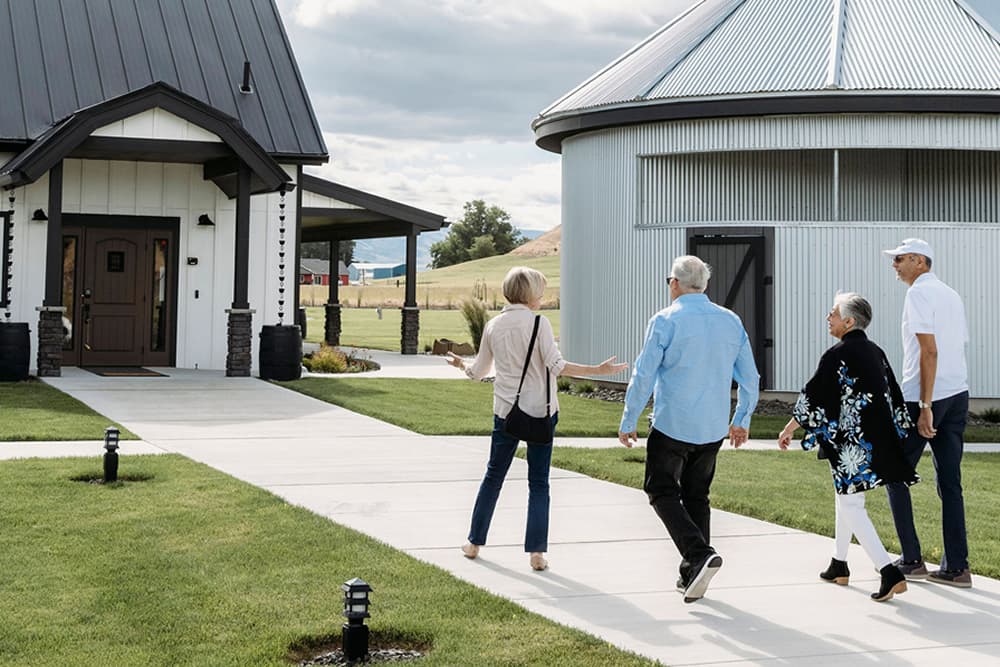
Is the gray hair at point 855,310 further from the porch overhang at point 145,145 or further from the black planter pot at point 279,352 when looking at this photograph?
the black planter pot at point 279,352

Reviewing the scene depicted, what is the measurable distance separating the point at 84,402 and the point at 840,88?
35.3 ft

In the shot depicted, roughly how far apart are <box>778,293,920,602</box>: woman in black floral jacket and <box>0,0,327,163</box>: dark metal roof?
15910 millimetres

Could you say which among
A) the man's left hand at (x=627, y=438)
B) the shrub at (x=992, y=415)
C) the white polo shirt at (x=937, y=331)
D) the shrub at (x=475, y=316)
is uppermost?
Result: the shrub at (x=475, y=316)

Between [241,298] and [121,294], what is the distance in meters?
2.66

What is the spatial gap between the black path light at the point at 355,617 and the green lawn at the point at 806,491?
321 centimetres

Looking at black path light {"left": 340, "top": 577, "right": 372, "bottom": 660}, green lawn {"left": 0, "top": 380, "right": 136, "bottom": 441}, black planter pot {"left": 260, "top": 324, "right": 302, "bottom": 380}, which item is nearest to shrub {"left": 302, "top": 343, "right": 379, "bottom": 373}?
black planter pot {"left": 260, "top": 324, "right": 302, "bottom": 380}

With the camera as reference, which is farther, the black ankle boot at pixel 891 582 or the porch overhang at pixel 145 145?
the porch overhang at pixel 145 145

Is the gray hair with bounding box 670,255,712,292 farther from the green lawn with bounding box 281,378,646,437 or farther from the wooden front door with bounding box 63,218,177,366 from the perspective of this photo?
the wooden front door with bounding box 63,218,177,366

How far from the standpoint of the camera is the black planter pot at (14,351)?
1823 cm

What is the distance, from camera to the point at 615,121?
18547 mm

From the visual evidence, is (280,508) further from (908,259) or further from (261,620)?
(908,259)

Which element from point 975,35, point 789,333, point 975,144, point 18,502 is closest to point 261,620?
point 18,502

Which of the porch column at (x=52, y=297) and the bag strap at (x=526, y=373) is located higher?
the porch column at (x=52, y=297)

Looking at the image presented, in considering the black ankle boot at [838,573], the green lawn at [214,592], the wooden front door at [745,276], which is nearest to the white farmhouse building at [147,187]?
the wooden front door at [745,276]
